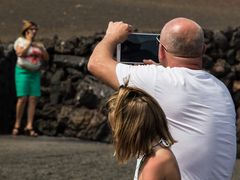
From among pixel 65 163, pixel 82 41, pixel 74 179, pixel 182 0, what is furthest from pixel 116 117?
pixel 182 0

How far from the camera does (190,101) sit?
3.97m

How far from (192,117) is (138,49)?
2.45 ft

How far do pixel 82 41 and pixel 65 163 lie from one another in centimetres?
369

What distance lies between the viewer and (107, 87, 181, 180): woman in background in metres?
3.56

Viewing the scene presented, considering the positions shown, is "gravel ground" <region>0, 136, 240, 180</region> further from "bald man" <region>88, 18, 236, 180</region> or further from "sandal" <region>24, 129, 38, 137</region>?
"bald man" <region>88, 18, 236, 180</region>

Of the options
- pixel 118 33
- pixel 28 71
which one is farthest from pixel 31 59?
pixel 118 33

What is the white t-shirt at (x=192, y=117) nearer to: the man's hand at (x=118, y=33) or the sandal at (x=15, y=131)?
the man's hand at (x=118, y=33)

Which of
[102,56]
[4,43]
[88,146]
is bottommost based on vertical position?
[88,146]

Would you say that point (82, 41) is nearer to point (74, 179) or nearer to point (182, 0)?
point (74, 179)

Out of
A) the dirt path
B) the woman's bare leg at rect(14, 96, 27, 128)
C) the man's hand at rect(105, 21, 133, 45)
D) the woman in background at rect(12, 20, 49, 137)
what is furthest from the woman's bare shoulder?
the dirt path

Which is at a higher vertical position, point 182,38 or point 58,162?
point 182,38

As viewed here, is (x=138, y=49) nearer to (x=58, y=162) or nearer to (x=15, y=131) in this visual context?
(x=58, y=162)

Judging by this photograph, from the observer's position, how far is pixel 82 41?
1272cm

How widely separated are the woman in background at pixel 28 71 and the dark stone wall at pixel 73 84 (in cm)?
72
